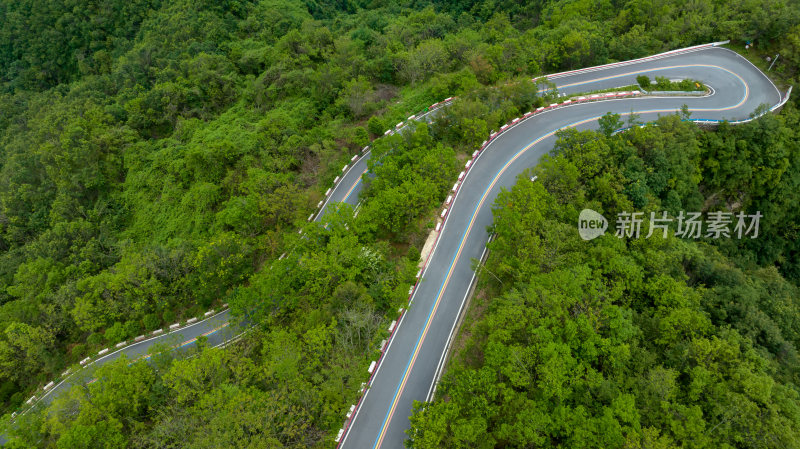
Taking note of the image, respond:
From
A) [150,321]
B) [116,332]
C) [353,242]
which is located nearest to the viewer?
[353,242]

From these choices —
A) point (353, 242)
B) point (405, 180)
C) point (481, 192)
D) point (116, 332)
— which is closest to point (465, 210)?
point (481, 192)

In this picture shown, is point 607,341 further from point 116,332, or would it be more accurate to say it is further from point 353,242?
point 116,332

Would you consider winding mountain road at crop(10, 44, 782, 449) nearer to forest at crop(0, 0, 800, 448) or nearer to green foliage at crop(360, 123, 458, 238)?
forest at crop(0, 0, 800, 448)

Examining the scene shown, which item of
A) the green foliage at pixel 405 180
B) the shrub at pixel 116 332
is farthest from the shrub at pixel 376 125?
the shrub at pixel 116 332

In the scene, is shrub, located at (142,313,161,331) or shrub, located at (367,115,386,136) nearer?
shrub, located at (142,313,161,331)

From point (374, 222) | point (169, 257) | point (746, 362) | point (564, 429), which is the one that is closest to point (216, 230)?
point (169, 257)

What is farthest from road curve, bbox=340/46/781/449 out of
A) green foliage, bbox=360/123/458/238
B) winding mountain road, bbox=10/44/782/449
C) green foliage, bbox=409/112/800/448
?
green foliage, bbox=360/123/458/238
